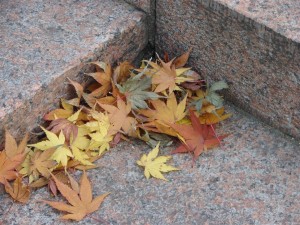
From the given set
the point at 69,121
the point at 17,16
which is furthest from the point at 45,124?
the point at 17,16

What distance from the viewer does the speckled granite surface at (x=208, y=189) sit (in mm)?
2062

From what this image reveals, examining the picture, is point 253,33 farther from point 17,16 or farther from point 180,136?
point 17,16

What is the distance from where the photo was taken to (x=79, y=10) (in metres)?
2.52

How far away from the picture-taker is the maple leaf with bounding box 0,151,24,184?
6.80ft

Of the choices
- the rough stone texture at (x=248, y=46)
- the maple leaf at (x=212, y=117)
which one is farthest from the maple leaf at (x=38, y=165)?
the rough stone texture at (x=248, y=46)

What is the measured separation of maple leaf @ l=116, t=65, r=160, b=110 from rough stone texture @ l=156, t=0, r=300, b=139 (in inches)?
10.7

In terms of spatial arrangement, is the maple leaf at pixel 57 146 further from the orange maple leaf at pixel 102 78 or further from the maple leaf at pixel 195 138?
the maple leaf at pixel 195 138

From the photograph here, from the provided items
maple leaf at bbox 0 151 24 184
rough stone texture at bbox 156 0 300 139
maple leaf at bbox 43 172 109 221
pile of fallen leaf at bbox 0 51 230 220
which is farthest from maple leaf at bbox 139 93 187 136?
maple leaf at bbox 0 151 24 184

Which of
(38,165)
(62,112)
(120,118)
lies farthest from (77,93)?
(38,165)

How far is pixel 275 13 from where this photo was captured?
85.7 inches

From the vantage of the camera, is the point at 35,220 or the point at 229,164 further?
the point at 229,164

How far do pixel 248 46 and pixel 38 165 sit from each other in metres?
0.89

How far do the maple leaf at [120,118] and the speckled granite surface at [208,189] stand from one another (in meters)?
0.08

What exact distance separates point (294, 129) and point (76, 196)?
2.86 feet
